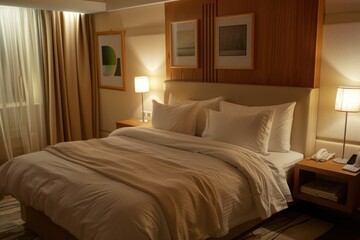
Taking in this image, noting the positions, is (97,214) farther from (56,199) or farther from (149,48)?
(149,48)

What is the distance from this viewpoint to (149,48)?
14.8 feet

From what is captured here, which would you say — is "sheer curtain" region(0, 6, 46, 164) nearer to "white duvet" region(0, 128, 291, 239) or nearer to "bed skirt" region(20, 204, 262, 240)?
"white duvet" region(0, 128, 291, 239)

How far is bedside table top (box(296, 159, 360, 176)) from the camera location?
2.61 meters

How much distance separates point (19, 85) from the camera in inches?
179

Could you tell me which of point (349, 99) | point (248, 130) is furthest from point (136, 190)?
point (349, 99)

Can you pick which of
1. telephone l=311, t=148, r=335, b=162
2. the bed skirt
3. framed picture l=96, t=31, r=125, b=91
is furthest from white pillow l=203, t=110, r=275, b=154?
framed picture l=96, t=31, r=125, b=91

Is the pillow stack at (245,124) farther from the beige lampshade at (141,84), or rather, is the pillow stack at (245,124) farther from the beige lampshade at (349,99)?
the beige lampshade at (141,84)

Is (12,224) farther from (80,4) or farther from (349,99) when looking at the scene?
(349,99)

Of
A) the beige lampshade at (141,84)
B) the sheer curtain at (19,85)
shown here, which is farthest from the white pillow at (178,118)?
the sheer curtain at (19,85)

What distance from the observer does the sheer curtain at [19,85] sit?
14.4 feet

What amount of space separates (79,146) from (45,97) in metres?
2.09

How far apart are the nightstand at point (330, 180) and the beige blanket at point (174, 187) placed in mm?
986

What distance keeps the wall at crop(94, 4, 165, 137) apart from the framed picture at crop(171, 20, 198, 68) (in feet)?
0.84

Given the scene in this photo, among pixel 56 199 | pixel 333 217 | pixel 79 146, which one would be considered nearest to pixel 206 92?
pixel 79 146
